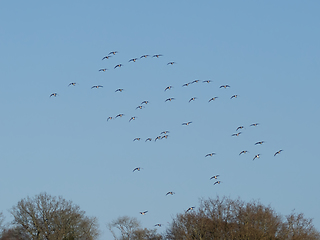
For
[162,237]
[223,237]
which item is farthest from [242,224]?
[162,237]

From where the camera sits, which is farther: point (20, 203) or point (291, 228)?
point (20, 203)

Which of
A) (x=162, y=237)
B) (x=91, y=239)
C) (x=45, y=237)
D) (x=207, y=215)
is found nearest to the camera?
(x=207, y=215)

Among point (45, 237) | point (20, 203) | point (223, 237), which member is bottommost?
point (223, 237)

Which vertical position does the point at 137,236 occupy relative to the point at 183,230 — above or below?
above

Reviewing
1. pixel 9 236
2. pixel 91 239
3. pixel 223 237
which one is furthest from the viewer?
pixel 9 236

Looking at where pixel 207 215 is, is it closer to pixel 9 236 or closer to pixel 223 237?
pixel 223 237

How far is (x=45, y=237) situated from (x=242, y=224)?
133 feet

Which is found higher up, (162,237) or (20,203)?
(20,203)

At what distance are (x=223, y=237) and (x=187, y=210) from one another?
950 centimetres

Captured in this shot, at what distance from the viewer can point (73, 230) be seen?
126875 millimetres

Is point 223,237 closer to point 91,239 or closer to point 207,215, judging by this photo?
point 207,215

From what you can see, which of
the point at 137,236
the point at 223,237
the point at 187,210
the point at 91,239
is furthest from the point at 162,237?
the point at 137,236

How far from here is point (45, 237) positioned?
123m

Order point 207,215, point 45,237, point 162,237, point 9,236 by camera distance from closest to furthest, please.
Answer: point 207,215, point 162,237, point 45,237, point 9,236
